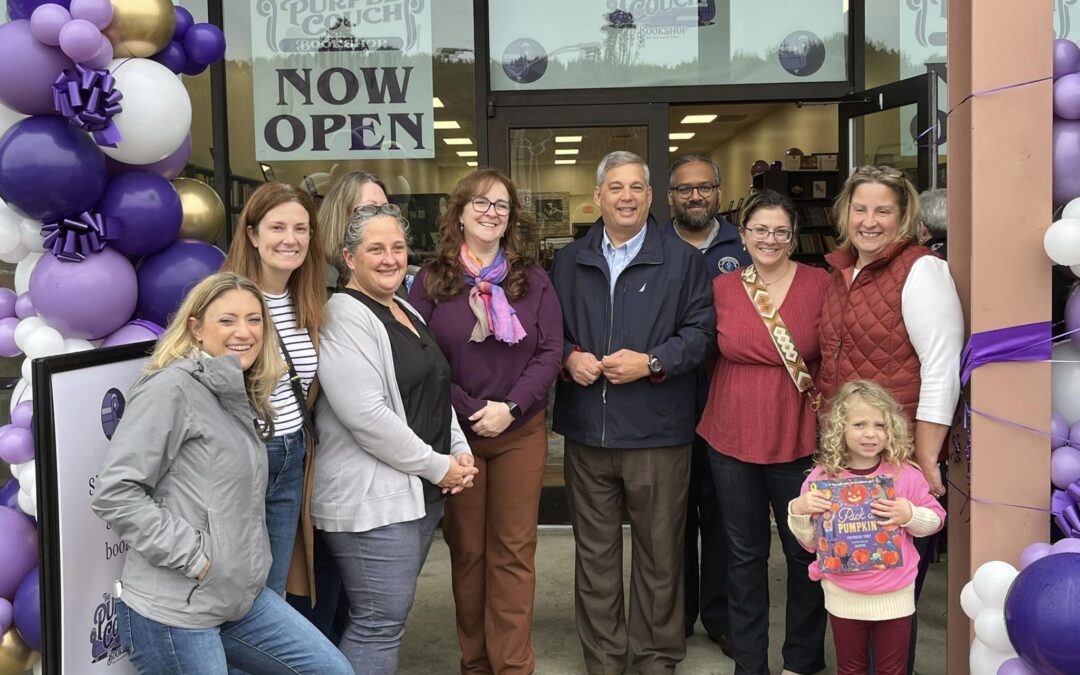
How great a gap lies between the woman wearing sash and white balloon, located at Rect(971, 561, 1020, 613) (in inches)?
31.1

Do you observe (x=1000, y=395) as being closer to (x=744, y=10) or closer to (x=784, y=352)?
(x=784, y=352)

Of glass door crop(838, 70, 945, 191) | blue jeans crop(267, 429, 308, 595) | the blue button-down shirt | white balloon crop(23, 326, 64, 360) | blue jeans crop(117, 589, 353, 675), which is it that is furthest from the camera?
glass door crop(838, 70, 945, 191)

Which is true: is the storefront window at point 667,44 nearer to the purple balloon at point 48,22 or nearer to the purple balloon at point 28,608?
the purple balloon at point 48,22

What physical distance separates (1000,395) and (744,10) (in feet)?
11.9

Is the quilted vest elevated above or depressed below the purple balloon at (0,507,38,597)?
above

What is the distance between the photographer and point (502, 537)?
10.9 ft

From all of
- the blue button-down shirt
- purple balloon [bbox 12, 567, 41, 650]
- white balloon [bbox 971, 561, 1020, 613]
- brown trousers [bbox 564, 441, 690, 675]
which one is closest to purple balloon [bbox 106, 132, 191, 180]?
purple balloon [bbox 12, 567, 41, 650]

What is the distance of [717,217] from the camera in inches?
155

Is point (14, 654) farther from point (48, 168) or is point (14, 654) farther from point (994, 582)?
point (994, 582)

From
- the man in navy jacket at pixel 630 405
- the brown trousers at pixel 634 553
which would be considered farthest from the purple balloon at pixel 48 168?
the brown trousers at pixel 634 553

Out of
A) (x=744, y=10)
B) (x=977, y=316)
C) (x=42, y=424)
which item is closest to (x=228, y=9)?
(x=744, y=10)

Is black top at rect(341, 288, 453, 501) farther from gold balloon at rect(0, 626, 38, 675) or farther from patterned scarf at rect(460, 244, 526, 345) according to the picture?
gold balloon at rect(0, 626, 38, 675)

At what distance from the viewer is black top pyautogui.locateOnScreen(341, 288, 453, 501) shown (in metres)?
2.75

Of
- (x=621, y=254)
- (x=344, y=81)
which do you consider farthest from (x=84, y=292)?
(x=344, y=81)
